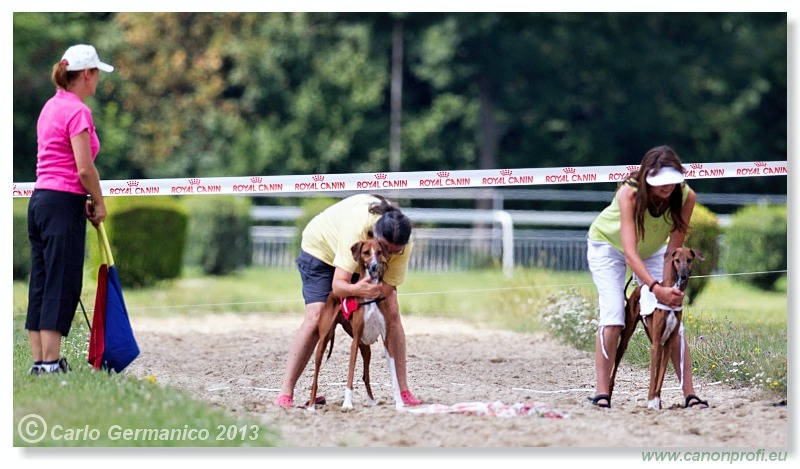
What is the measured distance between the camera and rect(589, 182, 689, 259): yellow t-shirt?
708 cm

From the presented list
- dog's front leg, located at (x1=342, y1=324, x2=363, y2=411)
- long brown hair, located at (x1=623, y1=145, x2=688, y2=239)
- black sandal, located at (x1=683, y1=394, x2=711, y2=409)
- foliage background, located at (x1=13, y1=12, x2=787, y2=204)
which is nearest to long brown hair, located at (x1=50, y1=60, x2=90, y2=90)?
dog's front leg, located at (x1=342, y1=324, x2=363, y2=411)

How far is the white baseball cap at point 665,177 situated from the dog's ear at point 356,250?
1.75 metres

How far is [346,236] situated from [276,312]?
275 inches

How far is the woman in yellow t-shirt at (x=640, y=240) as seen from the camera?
6.87m

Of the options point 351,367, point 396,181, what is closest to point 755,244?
point 396,181

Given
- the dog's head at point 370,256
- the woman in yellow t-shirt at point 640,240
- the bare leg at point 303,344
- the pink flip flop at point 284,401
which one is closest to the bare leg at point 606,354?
the woman in yellow t-shirt at point 640,240

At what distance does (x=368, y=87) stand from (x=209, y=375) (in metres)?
20.8

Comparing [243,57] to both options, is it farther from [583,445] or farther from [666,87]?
[583,445]

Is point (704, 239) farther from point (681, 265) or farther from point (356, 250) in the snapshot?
point (356, 250)

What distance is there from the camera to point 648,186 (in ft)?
22.6

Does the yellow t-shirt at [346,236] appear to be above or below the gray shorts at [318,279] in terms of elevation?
above

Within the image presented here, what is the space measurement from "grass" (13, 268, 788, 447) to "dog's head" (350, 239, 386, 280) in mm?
1093

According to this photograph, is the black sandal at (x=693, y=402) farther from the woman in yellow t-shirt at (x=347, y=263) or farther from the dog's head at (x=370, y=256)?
the dog's head at (x=370, y=256)

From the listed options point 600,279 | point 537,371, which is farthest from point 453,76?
point 600,279
